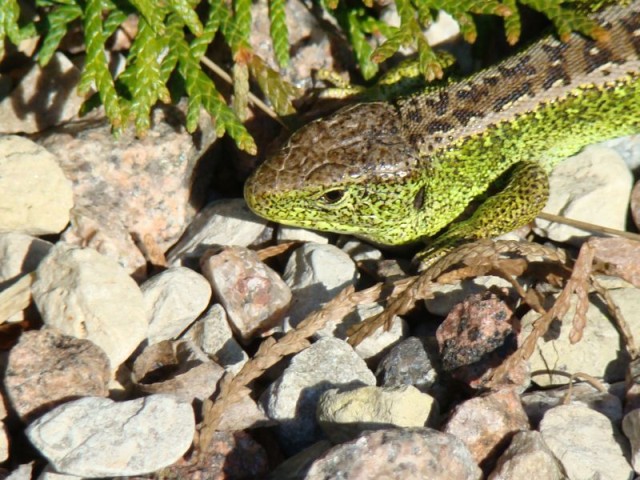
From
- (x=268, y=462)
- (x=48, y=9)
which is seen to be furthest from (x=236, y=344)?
(x=48, y=9)

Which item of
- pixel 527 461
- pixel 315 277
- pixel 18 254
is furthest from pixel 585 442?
pixel 18 254

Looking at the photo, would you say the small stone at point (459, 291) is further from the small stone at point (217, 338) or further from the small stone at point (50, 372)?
the small stone at point (50, 372)

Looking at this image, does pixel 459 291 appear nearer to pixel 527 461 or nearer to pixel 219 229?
pixel 527 461

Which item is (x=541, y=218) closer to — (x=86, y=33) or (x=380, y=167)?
(x=380, y=167)

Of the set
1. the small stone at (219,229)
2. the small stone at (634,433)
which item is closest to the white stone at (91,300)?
the small stone at (219,229)

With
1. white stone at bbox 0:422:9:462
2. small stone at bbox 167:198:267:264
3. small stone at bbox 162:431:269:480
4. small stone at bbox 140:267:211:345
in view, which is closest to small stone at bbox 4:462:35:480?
white stone at bbox 0:422:9:462

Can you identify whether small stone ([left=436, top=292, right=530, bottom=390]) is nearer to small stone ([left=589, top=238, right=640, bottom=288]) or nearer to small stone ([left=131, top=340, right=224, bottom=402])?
small stone ([left=589, top=238, right=640, bottom=288])
